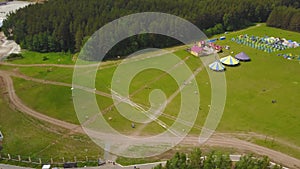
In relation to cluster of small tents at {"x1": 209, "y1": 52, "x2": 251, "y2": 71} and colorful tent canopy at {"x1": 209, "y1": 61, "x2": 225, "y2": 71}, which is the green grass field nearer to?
cluster of small tents at {"x1": 209, "y1": 52, "x2": 251, "y2": 71}

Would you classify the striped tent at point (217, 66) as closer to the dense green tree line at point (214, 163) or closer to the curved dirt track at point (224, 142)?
the curved dirt track at point (224, 142)

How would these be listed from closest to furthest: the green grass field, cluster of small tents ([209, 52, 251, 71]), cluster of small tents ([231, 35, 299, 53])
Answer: the green grass field
cluster of small tents ([209, 52, 251, 71])
cluster of small tents ([231, 35, 299, 53])

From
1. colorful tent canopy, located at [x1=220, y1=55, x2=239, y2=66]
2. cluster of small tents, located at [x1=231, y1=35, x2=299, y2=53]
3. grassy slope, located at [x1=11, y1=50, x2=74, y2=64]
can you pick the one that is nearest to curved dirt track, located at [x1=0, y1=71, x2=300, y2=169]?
grassy slope, located at [x1=11, y1=50, x2=74, y2=64]

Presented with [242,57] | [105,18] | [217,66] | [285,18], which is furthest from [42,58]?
[285,18]

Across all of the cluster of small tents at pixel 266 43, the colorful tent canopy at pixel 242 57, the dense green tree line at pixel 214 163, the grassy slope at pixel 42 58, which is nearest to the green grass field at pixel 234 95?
the grassy slope at pixel 42 58

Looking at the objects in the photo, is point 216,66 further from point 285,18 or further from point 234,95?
point 285,18

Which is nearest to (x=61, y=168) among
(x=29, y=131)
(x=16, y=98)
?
(x=29, y=131)
